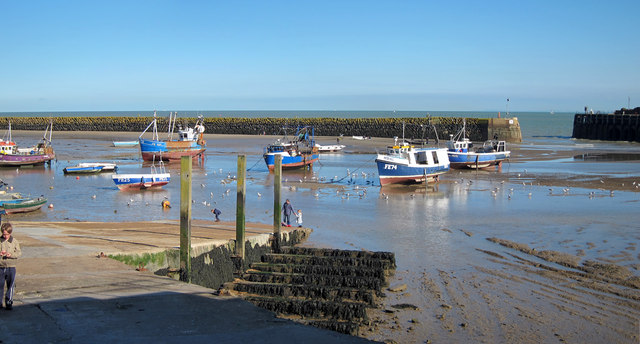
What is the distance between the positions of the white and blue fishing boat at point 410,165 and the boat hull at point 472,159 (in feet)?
24.7

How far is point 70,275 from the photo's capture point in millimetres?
11766

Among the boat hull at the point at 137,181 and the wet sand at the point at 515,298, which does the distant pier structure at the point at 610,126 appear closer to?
the boat hull at the point at 137,181

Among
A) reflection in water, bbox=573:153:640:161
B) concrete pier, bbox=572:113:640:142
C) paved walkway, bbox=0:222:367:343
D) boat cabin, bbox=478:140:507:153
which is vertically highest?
concrete pier, bbox=572:113:640:142

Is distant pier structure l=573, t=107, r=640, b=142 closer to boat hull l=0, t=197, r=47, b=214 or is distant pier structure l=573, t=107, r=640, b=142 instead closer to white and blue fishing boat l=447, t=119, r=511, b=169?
white and blue fishing boat l=447, t=119, r=511, b=169

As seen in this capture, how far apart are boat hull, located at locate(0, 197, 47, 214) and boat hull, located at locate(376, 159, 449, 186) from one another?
1817 cm

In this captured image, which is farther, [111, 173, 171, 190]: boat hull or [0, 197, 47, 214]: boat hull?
[111, 173, 171, 190]: boat hull

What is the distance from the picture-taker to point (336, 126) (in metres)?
91.8

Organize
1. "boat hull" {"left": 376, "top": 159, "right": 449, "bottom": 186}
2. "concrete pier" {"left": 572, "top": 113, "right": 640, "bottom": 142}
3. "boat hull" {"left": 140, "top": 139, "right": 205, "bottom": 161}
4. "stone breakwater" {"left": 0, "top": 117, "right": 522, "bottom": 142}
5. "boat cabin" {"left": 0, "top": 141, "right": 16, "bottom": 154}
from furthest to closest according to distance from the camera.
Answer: "concrete pier" {"left": 572, "top": 113, "right": 640, "bottom": 142} → "stone breakwater" {"left": 0, "top": 117, "right": 522, "bottom": 142} → "boat hull" {"left": 140, "top": 139, "right": 205, "bottom": 161} → "boat cabin" {"left": 0, "top": 141, "right": 16, "bottom": 154} → "boat hull" {"left": 376, "top": 159, "right": 449, "bottom": 186}

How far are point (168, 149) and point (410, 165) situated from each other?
2375 cm

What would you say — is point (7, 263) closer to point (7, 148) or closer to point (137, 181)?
point (137, 181)

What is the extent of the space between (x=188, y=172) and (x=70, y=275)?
337 centimetres

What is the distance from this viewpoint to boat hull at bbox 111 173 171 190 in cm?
3281

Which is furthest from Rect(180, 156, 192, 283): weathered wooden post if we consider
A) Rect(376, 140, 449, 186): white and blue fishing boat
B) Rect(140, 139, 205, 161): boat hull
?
Rect(140, 139, 205, 161): boat hull

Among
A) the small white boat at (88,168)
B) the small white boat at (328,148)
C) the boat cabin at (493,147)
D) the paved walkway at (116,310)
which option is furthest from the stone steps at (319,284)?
the small white boat at (328,148)
